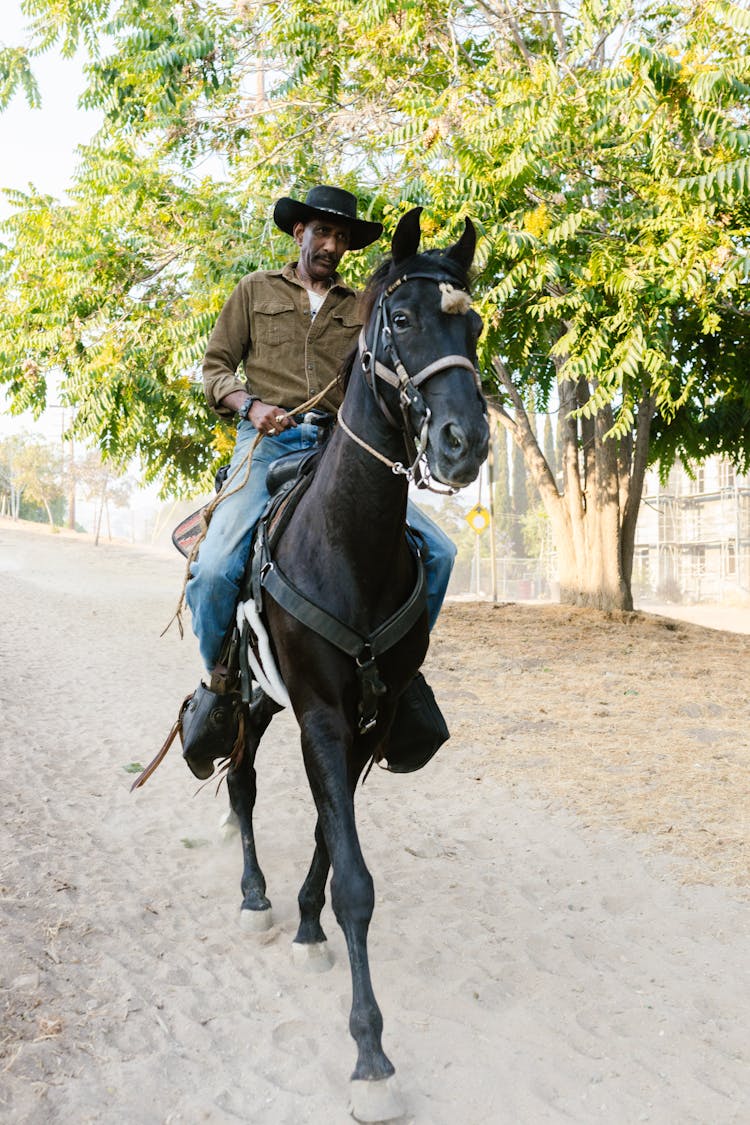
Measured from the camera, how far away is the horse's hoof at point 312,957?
12.0 feet

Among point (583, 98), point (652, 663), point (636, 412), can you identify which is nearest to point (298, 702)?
point (583, 98)

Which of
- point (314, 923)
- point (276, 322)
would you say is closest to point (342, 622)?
point (314, 923)

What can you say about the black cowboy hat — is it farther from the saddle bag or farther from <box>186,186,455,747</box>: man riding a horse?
the saddle bag

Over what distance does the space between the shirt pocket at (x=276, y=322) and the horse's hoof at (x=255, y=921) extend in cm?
267

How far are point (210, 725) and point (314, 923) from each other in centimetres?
102

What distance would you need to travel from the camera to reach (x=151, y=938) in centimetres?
392

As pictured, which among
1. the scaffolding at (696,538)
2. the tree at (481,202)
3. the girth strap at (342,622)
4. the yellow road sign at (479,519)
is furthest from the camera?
the scaffolding at (696,538)

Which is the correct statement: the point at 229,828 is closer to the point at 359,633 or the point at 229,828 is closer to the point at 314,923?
the point at 314,923

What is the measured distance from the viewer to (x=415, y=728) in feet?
12.8

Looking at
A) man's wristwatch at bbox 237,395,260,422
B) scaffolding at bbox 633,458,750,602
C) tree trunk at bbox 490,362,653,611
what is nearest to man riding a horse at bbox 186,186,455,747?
man's wristwatch at bbox 237,395,260,422

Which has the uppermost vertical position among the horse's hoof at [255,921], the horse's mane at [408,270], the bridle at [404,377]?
the horse's mane at [408,270]

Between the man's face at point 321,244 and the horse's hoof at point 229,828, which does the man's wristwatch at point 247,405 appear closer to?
the man's face at point 321,244

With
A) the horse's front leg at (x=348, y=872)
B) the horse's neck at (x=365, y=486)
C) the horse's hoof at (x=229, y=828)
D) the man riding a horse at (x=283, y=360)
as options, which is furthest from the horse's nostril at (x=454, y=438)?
the horse's hoof at (x=229, y=828)

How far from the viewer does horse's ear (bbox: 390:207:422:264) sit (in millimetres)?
2920
